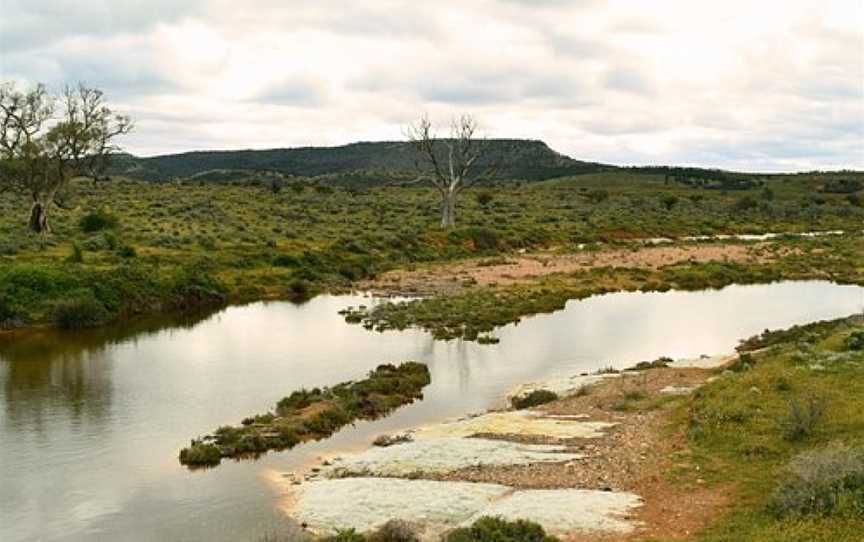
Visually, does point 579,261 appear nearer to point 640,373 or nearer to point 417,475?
point 640,373

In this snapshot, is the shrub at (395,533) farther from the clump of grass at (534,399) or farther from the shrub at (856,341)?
the shrub at (856,341)

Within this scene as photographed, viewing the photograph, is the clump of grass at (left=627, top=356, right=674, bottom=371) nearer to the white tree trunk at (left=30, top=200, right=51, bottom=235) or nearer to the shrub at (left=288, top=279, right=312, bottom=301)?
the shrub at (left=288, top=279, right=312, bottom=301)

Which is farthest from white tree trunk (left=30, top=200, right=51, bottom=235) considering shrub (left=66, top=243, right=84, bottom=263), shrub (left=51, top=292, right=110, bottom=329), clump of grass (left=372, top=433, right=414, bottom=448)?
clump of grass (left=372, top=433, right=414, bottom=448)

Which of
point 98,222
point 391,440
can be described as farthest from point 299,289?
point 391,440

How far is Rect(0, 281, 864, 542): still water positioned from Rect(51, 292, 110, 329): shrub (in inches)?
72.9

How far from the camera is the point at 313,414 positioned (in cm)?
2488

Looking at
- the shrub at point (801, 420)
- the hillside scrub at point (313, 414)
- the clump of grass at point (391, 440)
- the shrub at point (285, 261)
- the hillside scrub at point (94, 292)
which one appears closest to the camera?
the shrub at point (801, 420)

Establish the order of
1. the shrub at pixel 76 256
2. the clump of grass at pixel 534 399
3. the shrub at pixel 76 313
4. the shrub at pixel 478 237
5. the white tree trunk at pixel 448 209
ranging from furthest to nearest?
the white tree trunk at pixel 448 209, the shrub at pixel 478 237, the shrub at pixel 76 256, the shrub at pixel 76 313, the clump of grass at pixel 534 399

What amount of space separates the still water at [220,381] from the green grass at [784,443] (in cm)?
731

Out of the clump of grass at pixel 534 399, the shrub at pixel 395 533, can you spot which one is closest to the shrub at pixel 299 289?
the clump of grass at pixel 534 399

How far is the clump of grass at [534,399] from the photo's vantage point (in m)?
25.9

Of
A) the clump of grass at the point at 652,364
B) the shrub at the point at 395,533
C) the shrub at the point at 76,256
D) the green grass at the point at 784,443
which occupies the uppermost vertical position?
the shrub at the point at 76,256

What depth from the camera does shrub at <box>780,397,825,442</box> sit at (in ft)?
63.5

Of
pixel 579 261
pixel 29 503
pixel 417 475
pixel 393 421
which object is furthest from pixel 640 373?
pixel 579 261
